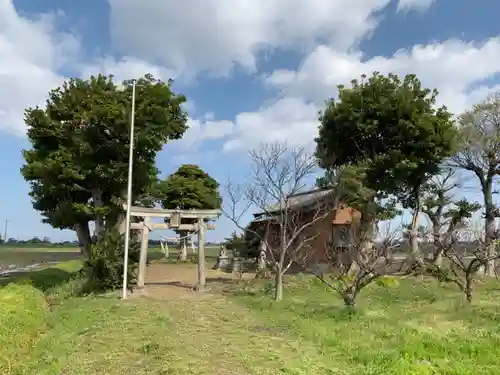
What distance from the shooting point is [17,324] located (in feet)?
30.7

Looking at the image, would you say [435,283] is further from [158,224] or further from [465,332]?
[158,224]

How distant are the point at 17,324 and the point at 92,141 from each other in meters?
11.3

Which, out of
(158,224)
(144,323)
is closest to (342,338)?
(144,323)

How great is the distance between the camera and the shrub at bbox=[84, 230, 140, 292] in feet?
50.8

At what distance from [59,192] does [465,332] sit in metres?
16.8

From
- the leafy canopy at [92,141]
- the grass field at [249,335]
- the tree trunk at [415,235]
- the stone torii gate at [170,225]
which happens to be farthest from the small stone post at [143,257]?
the tree trunk at [415,235]

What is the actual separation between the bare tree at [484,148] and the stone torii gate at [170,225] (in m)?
11.4

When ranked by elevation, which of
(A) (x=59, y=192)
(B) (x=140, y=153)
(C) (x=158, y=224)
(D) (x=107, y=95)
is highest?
(D) (x=107, y=95)

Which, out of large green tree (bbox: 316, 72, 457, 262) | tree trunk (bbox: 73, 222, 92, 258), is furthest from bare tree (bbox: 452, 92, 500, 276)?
tree trunk (bbox: 73, 222, 92, 258)

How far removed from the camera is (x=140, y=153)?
790 inches

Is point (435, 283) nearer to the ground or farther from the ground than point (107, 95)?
nearer to the ground

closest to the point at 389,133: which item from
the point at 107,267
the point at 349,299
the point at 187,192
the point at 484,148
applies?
the point at 484,148

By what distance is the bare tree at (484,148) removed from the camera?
19.5 meters

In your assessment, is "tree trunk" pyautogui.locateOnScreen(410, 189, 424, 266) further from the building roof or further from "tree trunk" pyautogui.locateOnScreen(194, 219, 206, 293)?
"tree trunk" pyautogui.locateOnScreen(194, 219, 206, 293)
